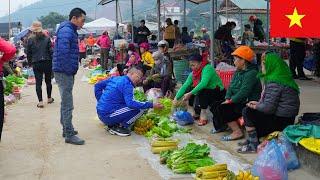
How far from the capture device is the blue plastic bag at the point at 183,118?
8.70 metres

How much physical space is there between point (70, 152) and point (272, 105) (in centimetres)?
284

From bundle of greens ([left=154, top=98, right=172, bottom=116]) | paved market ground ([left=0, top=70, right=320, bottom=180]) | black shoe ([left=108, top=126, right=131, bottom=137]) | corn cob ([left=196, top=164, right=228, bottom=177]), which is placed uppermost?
bundle of greens ([left=154, top=98, right=172, bottom=116])

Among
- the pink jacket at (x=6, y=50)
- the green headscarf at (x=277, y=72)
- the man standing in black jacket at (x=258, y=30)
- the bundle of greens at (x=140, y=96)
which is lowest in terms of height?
the bundle of greens at (x=140, y=96)

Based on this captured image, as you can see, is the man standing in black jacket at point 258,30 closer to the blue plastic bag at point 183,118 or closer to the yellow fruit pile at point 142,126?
the blue plastic bag at point 183,118

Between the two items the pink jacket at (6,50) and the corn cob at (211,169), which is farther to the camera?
the pink jacket at (6,50)

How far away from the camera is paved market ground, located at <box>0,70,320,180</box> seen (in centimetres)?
607

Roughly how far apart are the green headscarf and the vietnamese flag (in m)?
0.85

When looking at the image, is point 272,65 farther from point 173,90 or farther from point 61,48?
point 173,90

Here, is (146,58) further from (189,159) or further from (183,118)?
(189,159)

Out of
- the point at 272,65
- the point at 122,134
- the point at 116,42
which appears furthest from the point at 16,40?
the point at 272,65

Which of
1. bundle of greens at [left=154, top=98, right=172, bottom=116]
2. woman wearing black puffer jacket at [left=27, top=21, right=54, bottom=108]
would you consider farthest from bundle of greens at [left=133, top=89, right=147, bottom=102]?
woman wearing black puffer jacket at [left=27, top=21, right=54, bottom=108]

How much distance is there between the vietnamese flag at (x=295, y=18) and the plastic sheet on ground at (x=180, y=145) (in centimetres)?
162

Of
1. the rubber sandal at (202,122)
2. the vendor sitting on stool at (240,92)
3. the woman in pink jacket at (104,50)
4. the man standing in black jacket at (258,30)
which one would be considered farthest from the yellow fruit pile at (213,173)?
the woman in pink jacket at (104,50)

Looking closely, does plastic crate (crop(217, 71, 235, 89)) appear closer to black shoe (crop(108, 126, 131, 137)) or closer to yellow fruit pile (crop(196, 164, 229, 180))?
black shoe (crop(108, 126, 131, 137))
